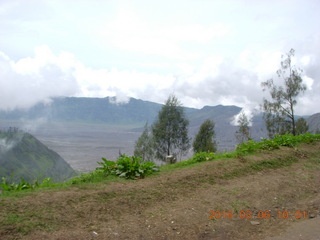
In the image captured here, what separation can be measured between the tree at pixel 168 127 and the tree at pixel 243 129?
34.3 ft

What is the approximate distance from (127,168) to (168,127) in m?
36.2

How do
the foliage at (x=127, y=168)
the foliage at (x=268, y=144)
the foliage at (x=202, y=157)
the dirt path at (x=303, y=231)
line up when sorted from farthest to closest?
1. the foliage at (x=268, y=144)
2. the foliage at (x=202, y=157)
3. the foliage at (x=127, y=168)
4. the dirt path at (x=303, y=231)

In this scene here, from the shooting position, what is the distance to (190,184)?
7.15m

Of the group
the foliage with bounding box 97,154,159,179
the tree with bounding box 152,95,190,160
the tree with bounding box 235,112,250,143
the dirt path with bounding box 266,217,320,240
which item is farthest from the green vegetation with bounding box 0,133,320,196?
the tree with bounding box 152,95,190,160

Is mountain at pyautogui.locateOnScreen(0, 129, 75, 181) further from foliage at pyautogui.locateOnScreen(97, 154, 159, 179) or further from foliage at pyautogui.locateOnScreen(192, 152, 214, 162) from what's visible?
foliage at pyautogui.locateOnScreen(97, 154, 159, 179)

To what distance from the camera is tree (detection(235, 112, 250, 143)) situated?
31.6 m

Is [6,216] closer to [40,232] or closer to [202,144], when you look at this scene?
[40,232]

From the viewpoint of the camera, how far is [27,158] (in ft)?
366

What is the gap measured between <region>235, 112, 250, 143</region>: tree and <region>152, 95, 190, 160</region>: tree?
34.3 feet

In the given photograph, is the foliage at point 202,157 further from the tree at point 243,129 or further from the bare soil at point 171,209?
the tree at point 243,129

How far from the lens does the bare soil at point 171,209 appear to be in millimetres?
4707

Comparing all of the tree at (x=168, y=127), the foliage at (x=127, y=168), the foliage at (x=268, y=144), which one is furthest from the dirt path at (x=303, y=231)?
the tree at (x=168, y=127)

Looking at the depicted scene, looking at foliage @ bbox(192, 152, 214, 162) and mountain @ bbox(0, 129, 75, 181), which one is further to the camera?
mountain @ bbox(0, 129, 75, 181)
